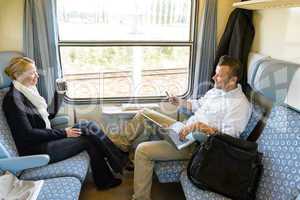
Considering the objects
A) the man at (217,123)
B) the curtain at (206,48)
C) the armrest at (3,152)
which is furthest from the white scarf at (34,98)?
the curtain at (206,48)

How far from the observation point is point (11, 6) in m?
2.51

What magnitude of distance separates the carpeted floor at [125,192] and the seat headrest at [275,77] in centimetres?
114

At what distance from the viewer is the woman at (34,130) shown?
2053 mm

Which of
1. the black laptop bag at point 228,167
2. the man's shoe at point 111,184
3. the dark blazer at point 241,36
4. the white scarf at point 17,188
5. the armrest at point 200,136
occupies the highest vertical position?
the dark blazer at point 241,36

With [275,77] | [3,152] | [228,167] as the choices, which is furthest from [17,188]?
[275,77]

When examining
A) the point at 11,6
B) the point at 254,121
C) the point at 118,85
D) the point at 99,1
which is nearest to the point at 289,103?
the point at 254,121

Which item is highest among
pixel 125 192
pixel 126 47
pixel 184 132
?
pixel 126 47

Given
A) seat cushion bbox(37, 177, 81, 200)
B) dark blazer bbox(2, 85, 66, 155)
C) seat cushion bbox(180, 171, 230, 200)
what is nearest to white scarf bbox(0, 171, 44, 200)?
seat cushion bbox(37, 177, 81, 200)

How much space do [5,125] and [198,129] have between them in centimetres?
145

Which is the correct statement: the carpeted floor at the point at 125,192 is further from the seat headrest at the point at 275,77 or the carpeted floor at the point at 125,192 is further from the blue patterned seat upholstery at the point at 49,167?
the seat headrest at the point at 275,77

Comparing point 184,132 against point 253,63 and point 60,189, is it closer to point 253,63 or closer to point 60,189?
point 253,63

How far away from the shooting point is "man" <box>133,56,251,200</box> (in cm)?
208

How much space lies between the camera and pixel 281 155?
1.80 meters

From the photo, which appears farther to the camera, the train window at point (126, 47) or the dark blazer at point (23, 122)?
the train window at point (126, 47)
